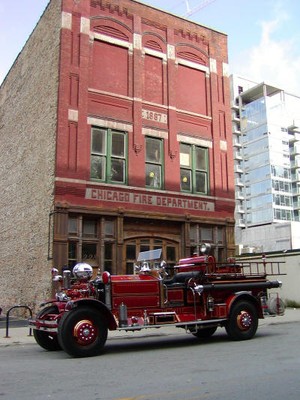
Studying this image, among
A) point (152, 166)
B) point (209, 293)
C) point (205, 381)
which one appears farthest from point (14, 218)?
point (205, 381)

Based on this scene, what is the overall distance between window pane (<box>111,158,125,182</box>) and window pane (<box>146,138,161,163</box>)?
129 centimetres

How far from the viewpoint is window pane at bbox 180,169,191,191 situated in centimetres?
1978

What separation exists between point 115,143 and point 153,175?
2023mm

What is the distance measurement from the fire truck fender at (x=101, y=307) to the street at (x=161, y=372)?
635 mm

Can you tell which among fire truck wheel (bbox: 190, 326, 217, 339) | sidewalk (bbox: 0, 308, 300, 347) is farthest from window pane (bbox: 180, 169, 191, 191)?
fire truck wheel (bbox: 190, 326, 217, 339)

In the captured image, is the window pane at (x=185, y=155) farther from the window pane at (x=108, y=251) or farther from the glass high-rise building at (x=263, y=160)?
the glass high-rise building at (x=263, y=160)

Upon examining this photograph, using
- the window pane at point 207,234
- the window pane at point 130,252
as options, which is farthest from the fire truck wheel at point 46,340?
the window pane at point 207,234

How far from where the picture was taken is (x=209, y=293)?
11289 mm

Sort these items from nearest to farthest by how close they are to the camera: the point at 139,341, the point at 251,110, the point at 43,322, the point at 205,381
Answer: the point at 205,381 → the point at 43,322 → the point at 139,341 → the point at 251,110

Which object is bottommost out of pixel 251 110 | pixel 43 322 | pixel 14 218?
pixel 43 322

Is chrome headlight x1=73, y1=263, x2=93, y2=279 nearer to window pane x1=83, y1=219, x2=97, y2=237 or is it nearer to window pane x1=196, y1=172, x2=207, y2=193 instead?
window pane x1=83, y1=219, x2=97, y2=237

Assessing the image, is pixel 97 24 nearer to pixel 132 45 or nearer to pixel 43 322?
pixel 132 45

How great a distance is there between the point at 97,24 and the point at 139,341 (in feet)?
41.5

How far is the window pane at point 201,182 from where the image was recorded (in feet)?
Result: 66.4
